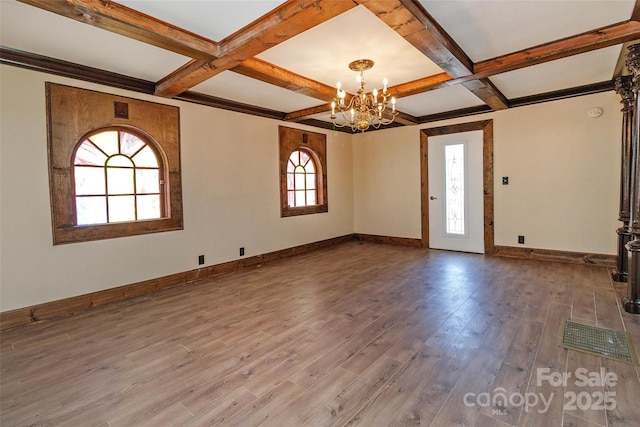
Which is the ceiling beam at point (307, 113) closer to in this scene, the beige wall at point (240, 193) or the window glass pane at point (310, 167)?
the beige wall at point (240, 193)

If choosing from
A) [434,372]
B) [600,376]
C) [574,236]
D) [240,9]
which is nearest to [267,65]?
[240,9]

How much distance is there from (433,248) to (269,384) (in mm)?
4722

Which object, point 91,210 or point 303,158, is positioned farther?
point 303,158

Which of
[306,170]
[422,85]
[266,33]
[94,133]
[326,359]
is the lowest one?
[326,359]

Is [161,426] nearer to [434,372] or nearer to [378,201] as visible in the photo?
[434,372]

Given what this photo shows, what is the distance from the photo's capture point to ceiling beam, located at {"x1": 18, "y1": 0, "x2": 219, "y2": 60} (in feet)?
6.75

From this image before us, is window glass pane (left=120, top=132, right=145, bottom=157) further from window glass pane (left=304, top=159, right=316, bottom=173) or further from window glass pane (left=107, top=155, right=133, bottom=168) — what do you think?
window glass pane (left=304, top=159, right=316, bottom=173)

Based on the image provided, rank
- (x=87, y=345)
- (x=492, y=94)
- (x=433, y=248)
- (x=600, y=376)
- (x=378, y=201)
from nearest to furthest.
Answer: (x=600, y=376) → (x=87, y=345) → (x=492, y=94) → (x=433, y=248) → (x=378, y=201)

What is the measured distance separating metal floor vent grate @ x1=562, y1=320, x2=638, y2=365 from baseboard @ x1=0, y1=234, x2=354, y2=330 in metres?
3.86

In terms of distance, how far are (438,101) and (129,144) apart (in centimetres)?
427

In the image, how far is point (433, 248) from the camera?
19.6 feet

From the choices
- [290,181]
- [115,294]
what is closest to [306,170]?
[290,181]

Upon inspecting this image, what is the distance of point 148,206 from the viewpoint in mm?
3934

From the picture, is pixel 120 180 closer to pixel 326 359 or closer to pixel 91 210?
pixel 91 210
